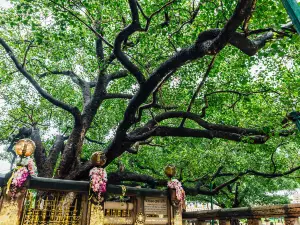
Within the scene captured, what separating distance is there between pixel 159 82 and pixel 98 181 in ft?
10.4

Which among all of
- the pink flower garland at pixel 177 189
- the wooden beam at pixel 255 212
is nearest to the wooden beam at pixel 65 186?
the pink flower garland at pixel 177 189

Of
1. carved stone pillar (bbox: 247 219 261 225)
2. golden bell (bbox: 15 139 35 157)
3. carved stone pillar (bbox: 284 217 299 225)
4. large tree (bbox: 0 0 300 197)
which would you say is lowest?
carved stone pillar (bbox: 247 219 261 225)

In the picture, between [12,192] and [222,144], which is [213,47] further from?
[222,144]

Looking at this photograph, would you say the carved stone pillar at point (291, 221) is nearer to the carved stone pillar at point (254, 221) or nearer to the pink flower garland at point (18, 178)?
the carved stone pillar at point (254, 221)

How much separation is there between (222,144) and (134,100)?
707 cm

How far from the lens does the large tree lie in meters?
5.74

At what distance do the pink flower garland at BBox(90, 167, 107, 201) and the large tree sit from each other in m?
2.37

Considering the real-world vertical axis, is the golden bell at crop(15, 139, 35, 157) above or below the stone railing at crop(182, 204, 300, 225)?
above

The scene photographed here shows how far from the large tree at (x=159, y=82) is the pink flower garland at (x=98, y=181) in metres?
2.37

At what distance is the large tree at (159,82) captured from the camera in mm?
5742

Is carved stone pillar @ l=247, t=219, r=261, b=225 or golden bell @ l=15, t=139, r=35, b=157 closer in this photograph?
Result: golden bell @ l=15, t=139, r=35, b=157

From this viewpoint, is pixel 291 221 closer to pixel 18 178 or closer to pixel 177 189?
pixel 177 189

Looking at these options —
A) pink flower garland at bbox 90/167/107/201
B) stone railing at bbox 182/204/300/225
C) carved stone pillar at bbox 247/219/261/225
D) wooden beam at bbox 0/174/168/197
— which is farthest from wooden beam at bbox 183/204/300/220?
pink flower garland at bbox 90/167/107/201

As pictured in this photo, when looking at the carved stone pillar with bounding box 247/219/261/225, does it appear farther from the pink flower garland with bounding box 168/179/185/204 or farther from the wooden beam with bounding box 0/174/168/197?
the wooden beam with bounding box 0/174/168/197
